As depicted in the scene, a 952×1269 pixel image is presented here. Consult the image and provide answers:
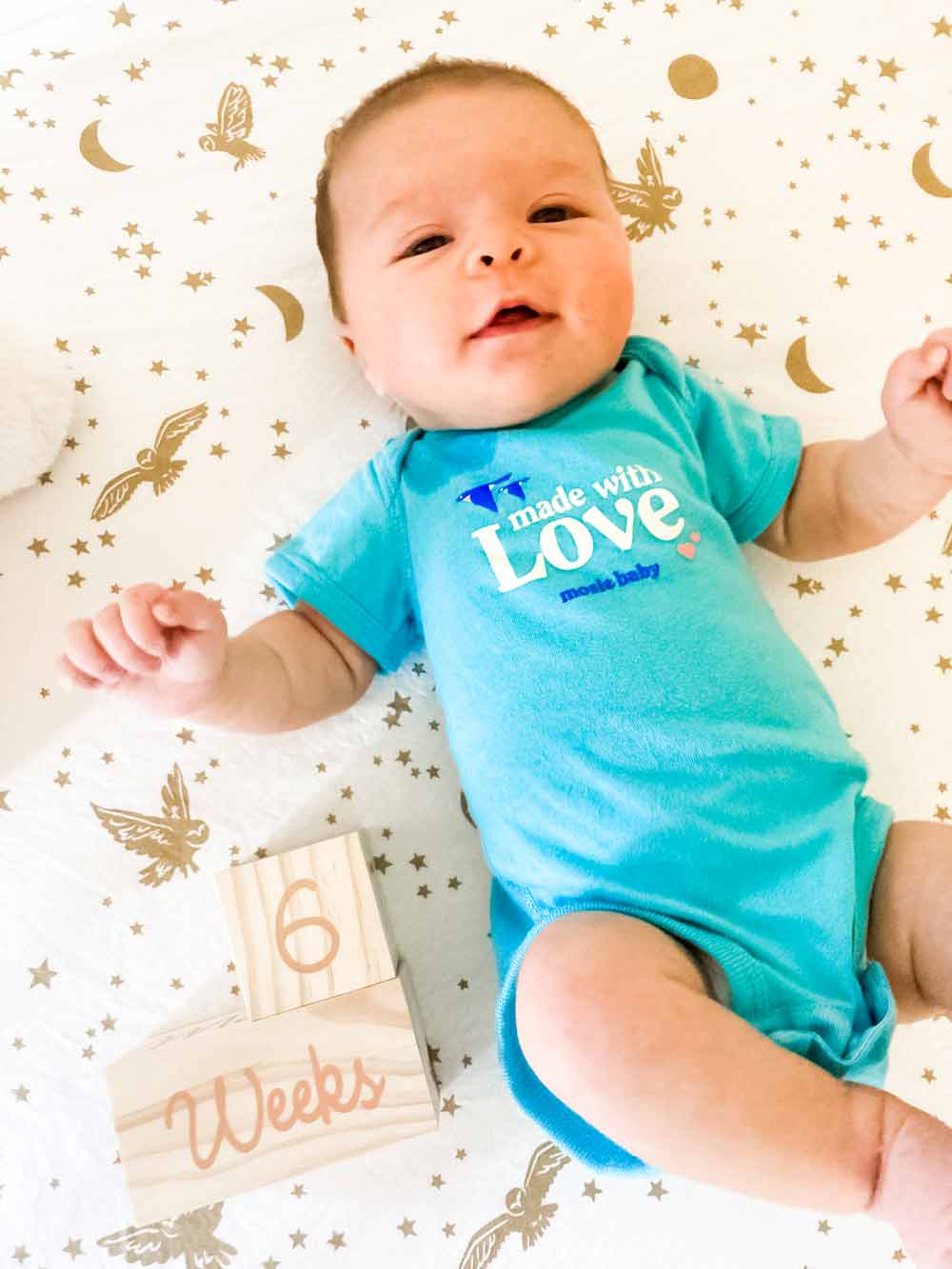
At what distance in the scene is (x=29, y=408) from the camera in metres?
1.00

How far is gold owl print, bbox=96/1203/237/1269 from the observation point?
0.97m

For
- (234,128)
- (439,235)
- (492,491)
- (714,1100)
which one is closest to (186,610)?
(492,491)

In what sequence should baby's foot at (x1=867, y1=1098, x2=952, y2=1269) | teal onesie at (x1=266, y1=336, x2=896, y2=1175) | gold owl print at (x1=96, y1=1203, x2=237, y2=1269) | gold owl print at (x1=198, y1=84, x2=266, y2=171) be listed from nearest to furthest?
baby's foot at (x1=867, y1=1098, x2=952, y2=1269)
teal onesie at (x1=266, y1=336, x2=896, y2=1175)
gold owl print at (x1=96, y1=1203, x2=237, y2=1269)
gold owl print at (x1=198, y1=84, x2=266, y2=171)

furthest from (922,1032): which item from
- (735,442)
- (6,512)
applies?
(6,512)

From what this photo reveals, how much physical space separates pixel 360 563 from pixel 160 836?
0.36 meters

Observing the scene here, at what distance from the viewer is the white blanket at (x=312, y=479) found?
39.1 inches

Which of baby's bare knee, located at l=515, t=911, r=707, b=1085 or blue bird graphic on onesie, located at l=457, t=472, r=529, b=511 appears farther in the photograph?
blue bird graphic on onesie, located at l=457, t=472, r=529, b=511

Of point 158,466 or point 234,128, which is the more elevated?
point 234,128

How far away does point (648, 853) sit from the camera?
2.78 ft

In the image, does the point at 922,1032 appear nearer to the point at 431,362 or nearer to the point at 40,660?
the point at 431,362

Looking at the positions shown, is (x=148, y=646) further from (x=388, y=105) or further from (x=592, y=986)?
(x=388, y=105)

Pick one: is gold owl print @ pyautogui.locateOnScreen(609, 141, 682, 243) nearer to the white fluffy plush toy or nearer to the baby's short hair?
the baby's short hair

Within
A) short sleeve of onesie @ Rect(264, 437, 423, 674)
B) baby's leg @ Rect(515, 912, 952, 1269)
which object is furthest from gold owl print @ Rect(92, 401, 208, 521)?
baby's leg @ Rect(515, 912, 952, 1269)

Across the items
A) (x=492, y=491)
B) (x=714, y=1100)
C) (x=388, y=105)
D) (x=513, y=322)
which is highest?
(x=388, y=105)
